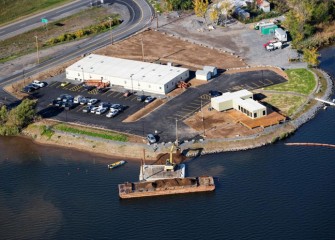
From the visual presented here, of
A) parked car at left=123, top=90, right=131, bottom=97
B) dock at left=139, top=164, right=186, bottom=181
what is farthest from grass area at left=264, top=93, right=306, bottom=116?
parked car at left=123, top=90, right=131, bottom=97

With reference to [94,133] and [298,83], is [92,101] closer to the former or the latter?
[94,133]

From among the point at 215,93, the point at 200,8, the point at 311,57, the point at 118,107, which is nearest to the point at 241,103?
the point at 215,93

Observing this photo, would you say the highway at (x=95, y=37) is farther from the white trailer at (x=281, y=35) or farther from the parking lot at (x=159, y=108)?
the white trailer at (x=281, y=35)

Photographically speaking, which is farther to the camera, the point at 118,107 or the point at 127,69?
the point at 127,69

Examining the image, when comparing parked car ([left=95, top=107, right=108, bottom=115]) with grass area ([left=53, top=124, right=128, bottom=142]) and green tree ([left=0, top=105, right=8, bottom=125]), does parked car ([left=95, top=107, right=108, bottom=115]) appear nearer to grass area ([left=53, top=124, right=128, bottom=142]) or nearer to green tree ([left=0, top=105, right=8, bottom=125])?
grass area ([left=53, top=124, right=128, bottom=142])

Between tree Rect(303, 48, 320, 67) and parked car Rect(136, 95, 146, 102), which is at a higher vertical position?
tree Rect(303, 48, 320, 67)

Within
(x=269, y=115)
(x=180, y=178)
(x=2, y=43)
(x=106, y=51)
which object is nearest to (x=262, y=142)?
(x=269, y=115)

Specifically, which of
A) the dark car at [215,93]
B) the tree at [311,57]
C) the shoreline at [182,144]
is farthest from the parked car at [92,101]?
the tree at [311,57]
